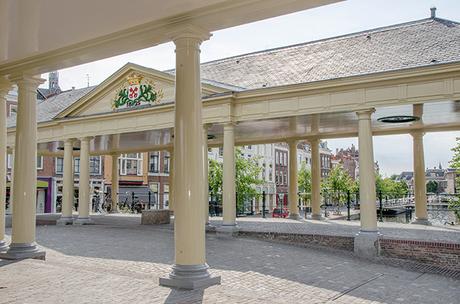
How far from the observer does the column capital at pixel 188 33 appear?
21.6 ft

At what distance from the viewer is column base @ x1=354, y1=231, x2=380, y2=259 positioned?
43.3 ft

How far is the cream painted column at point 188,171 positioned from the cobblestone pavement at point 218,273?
44 centimetres

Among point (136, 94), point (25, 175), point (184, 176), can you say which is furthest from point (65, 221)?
point (184, 176)

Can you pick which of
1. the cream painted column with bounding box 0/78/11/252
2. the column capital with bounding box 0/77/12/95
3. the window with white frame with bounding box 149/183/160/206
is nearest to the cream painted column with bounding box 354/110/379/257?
the cream painted column with bounding box 0/78/11/252

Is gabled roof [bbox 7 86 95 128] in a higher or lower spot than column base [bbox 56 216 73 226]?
higher

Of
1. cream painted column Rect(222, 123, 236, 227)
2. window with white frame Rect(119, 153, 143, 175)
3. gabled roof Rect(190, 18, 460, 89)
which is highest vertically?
gabled roof Rect(190, 18, 460, 89)

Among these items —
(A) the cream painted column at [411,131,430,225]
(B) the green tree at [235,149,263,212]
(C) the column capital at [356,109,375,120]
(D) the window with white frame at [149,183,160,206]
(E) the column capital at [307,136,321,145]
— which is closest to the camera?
(C) the column capital at [356,109,375,120]

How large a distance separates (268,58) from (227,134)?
4.14 metres

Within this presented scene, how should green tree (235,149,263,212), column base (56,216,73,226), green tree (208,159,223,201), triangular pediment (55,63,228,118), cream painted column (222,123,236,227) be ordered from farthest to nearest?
green tree (235,149,263,212), green tree (208,159,223,201), column base (56,216,73,226), triangular pediment (55,63,228,118), cream painted column (222,123,236,227)

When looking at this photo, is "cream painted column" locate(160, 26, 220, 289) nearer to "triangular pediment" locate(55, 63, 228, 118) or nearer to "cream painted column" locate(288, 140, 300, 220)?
"triangular pediment" locate(55, 63, 228, 118)

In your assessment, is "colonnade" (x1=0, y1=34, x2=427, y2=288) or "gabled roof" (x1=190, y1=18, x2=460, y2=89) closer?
"colonnade" (x1=0, y1=34, x2=427, y2=288)

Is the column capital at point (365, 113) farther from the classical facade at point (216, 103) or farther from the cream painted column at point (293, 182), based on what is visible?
the cream painted column at point (293, 182)

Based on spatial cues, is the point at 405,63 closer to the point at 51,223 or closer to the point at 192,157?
the point at 192,157

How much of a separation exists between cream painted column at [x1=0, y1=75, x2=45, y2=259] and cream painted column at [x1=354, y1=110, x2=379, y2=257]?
29.0 feet
